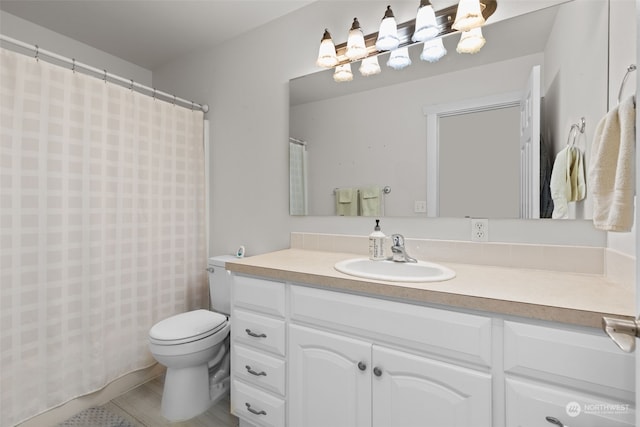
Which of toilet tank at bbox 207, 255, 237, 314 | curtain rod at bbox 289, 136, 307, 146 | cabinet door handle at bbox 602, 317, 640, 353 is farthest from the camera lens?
toilet tank at bbox 207, 255, 237, 314

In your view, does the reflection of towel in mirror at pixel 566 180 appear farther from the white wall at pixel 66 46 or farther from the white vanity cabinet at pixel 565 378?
the white wall at pixel 66 46

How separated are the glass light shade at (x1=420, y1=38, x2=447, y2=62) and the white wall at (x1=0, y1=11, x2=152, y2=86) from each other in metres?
2.46

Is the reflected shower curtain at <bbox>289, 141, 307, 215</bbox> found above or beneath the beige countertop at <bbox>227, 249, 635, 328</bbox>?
above

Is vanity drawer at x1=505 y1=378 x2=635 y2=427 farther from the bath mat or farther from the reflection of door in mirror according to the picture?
the bath mat

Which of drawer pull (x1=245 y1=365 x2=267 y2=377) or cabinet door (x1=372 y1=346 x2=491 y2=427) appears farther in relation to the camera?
drawer pull (x1=245 y1=365 x2=267 y2=377)

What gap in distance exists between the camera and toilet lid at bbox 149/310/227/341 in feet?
5.26

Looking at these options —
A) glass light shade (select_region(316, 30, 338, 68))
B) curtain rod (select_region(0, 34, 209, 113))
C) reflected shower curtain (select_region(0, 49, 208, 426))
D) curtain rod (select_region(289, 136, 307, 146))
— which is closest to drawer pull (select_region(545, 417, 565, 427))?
curtain rod (select_region(289, 136, 307, 146))

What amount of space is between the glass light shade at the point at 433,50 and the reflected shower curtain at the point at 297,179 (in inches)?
32.4

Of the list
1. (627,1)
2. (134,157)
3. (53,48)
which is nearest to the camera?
(627,1)

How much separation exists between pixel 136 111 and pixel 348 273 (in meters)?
1.71

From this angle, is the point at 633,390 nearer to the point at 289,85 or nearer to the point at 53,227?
the point at 289,85

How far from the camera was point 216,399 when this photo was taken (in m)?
1.78

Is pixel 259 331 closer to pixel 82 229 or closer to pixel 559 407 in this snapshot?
pixel 559 407

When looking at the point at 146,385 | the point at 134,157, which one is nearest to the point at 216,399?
the point at 146,385
